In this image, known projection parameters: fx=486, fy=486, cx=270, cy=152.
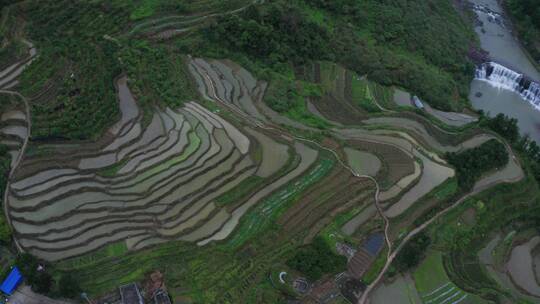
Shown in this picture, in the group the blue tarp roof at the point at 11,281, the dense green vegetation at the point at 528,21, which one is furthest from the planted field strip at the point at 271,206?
the dense green vegetation at the point at 528,21

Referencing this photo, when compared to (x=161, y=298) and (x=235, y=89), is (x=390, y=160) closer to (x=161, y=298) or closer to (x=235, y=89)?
(x=235, y=89)

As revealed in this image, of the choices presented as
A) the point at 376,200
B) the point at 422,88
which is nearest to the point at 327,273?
the point at 376,200

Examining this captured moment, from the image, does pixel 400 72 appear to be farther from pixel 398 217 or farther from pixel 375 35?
pixel 398 217

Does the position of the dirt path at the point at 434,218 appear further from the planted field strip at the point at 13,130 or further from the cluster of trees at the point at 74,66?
the planted field strip at the point at 13,130

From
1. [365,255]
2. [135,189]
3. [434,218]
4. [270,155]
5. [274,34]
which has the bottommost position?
[365,255]

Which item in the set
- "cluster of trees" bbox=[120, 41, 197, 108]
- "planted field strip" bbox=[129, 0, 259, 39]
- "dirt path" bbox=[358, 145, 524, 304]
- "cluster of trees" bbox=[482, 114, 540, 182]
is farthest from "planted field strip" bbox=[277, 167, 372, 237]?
"planted field strip" bbox=[129, 0, 259, 39]

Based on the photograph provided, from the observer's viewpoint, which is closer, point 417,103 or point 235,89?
point 235,89

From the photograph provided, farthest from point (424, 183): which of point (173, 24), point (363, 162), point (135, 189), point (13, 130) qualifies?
point (13, 130)
